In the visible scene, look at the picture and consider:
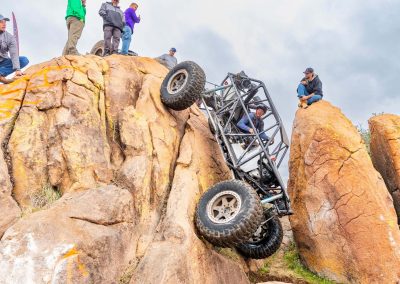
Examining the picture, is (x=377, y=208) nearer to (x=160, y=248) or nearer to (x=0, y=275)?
(x=160, y=248)

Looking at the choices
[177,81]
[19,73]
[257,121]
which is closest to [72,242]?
[19,73]

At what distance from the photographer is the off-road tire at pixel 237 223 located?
22.1 feet

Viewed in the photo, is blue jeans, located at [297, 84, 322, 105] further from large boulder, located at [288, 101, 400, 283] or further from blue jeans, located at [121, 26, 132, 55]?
blue jeans, located at [121, 26, 132, 55]

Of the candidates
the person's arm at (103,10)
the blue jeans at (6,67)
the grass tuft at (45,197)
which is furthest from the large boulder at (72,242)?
the person's arm at (103,10)

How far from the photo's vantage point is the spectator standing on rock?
36.0 feet

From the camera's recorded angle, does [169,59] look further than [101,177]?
Yes

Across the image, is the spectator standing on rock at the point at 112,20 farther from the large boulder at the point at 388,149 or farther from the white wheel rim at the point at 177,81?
the large boulder at the point at 388,149

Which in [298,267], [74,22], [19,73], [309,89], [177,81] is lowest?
[298,267]

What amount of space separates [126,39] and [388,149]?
9.47 m

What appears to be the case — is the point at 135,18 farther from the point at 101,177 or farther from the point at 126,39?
the point at 101,177

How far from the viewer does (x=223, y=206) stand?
748 cm

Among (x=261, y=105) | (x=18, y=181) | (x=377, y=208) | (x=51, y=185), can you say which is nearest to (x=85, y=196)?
(x=51, y=185)

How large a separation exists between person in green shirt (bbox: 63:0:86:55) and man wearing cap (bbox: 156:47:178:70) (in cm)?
386

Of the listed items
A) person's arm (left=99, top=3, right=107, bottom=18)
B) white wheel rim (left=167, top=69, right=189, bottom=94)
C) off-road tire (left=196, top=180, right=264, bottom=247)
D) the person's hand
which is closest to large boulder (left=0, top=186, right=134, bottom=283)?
off-road tire (left=196, top=180, right=264, bottom=247)
